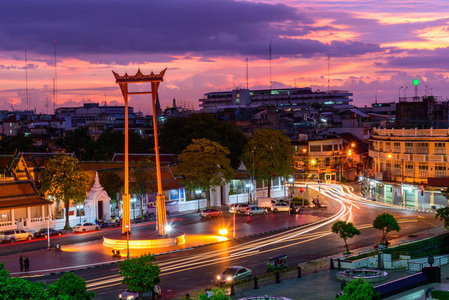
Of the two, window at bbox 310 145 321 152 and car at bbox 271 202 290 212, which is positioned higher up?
window at bbox 310 145 321 152

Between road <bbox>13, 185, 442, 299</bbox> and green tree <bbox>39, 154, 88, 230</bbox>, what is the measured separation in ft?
41.8

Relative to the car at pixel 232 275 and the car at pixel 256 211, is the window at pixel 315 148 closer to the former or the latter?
the car at pixel 256 211

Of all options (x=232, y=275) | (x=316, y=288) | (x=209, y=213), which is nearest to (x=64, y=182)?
(x=209, y=213)

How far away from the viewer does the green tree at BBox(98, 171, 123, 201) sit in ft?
255

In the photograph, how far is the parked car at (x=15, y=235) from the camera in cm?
6334

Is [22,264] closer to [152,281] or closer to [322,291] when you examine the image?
[152,281]

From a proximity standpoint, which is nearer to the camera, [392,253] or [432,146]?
[392,253]

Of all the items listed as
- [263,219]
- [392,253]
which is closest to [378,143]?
[263,219]

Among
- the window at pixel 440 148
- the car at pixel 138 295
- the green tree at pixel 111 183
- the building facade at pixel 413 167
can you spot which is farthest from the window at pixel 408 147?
the car at pixel 138 295

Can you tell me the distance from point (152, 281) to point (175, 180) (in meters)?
46.8

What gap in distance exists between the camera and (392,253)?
50094 millimetres

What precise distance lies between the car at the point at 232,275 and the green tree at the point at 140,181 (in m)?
33.7

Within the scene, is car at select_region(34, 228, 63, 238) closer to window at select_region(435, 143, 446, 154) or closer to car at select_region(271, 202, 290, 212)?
car at select_region(271, 202, 290, 212)

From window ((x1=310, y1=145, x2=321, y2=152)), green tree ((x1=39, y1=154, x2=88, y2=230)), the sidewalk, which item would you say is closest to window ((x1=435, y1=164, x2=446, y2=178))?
window ((x1=310, y1=145, x2=321, y2=152))
